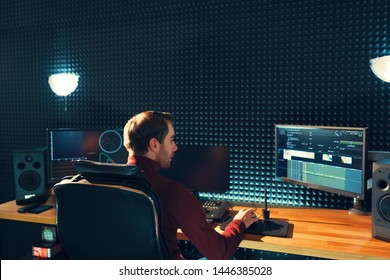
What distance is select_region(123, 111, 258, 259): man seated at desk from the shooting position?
5.36 feet

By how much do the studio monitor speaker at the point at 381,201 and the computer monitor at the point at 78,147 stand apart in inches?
70.2

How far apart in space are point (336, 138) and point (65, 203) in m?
1.56

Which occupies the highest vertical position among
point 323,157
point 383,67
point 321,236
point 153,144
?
point 383,67

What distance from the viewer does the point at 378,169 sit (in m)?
1.95

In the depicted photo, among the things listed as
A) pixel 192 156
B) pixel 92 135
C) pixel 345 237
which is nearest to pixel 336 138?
pixel 345 237

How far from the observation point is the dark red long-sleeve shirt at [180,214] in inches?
64.1

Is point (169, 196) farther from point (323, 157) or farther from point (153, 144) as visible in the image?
point (323, 157)

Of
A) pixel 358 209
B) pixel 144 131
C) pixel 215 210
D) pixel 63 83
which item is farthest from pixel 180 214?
pixel 63 83

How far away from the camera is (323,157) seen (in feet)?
7.59

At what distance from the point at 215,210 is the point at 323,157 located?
75 cm

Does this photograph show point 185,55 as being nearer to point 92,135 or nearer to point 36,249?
point 92,135

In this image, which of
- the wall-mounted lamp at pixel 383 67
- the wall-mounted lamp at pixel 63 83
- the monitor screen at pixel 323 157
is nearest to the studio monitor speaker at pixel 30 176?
the wall-mounted lamp at pixel 63 83

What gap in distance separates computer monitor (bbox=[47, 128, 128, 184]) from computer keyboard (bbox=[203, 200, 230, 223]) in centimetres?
81

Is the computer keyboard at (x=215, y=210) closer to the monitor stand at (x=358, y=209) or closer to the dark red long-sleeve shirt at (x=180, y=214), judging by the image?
the dark red long-sleeve shirt at (x=180, y=214)
